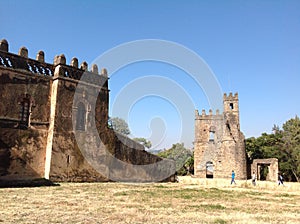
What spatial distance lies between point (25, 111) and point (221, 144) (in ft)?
92.2

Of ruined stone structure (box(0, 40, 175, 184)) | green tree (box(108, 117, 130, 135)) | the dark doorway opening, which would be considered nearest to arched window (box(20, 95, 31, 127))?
ruined stone structure (box(0, 40, 175, 184))

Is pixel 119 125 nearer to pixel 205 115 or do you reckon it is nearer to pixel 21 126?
pixel 205 115

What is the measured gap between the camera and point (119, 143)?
20.2 m

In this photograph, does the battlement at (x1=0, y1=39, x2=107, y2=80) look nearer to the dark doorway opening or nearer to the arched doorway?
the arched doorway

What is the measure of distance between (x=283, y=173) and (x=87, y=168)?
29735mm

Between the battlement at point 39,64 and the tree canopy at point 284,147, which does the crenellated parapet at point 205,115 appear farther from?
the battlement at point 39,64

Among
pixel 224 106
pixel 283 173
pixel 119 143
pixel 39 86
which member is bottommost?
pixel 283 173

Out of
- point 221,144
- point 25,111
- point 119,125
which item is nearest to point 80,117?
point 25,111

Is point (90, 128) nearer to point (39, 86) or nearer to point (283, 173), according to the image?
point (39, 86)

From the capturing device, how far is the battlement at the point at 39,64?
1541cm

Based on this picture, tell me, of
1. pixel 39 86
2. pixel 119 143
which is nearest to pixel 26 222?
pixel 39 86

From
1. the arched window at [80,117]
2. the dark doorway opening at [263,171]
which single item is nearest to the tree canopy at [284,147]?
the dark doorway opening at [263,171]

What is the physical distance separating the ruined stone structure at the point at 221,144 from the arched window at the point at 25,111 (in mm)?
27318

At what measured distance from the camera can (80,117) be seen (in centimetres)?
1825
